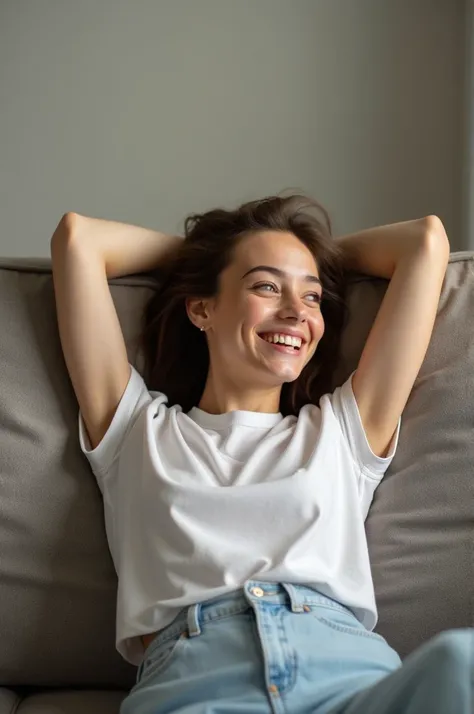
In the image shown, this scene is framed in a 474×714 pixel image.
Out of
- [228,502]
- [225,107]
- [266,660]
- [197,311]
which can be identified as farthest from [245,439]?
[225,107]

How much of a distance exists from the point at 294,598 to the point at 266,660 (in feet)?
0.35

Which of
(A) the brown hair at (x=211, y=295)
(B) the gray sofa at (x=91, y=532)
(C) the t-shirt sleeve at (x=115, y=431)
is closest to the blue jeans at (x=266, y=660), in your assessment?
(B) the gray sofa at (x=91, y=532)

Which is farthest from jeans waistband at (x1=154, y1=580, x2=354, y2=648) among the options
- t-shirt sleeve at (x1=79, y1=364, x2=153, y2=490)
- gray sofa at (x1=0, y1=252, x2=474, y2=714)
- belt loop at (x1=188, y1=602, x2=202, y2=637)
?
t-shirt sleeve at (x1=79, y1=364, x2=153, y2=490)

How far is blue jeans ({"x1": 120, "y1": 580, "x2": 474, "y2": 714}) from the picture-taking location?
1.04 metres

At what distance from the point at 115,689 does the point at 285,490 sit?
0.43 meters

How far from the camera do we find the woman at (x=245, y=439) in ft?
3.66

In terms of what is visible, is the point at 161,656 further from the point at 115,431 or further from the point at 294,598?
the point at 115,431

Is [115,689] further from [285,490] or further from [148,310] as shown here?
[148,310]

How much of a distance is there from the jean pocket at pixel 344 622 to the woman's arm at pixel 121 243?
67 centimetres

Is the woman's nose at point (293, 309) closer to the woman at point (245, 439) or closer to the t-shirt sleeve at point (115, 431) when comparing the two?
the woman at point (245, 439)

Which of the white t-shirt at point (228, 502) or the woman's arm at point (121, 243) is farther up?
the woman's arm at point (121, 243)

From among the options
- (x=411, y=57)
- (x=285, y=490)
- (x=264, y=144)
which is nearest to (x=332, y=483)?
(x=285, y=490)

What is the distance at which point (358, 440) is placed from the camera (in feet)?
4.40

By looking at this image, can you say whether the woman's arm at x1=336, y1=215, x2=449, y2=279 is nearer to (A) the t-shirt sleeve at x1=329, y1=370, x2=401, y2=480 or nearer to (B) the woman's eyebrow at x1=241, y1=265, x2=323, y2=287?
(B) the woman's eyebrow at x1=241, y1=265, x2=323, y2=287
